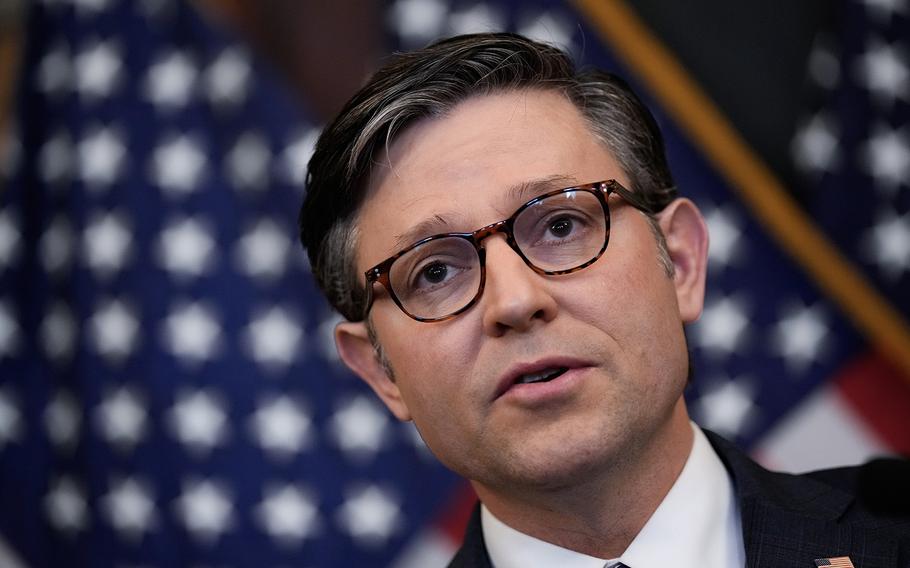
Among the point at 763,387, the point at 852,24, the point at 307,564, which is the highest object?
the point at 852,24

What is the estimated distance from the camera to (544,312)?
1723mm

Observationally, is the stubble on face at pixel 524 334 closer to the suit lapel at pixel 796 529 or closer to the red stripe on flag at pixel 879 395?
the suit lapel at pixel 796 529

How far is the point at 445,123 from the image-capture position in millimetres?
2010

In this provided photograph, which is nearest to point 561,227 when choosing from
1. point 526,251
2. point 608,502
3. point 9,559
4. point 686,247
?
point 526,251

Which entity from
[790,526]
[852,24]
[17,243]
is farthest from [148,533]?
[852,24]

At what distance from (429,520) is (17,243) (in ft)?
6.38

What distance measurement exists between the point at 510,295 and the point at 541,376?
165 mm

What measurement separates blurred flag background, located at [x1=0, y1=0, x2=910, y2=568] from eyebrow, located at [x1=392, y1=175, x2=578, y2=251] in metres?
1.58

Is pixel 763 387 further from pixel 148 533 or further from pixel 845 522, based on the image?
pixel 148 533

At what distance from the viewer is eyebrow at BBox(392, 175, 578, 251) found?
6.04ft

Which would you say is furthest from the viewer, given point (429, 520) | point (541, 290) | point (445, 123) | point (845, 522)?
point (429, 520)

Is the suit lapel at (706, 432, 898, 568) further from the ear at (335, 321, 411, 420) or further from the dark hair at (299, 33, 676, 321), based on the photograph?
the ear at (335, 321, 411, 420)

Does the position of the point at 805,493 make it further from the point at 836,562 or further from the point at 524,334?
the point at 524,334

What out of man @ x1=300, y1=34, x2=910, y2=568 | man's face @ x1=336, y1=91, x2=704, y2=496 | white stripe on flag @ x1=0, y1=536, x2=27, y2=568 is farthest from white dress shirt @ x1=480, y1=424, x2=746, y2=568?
white stripe on flag @ x1=0, y1=536, x2=27, y2=568
